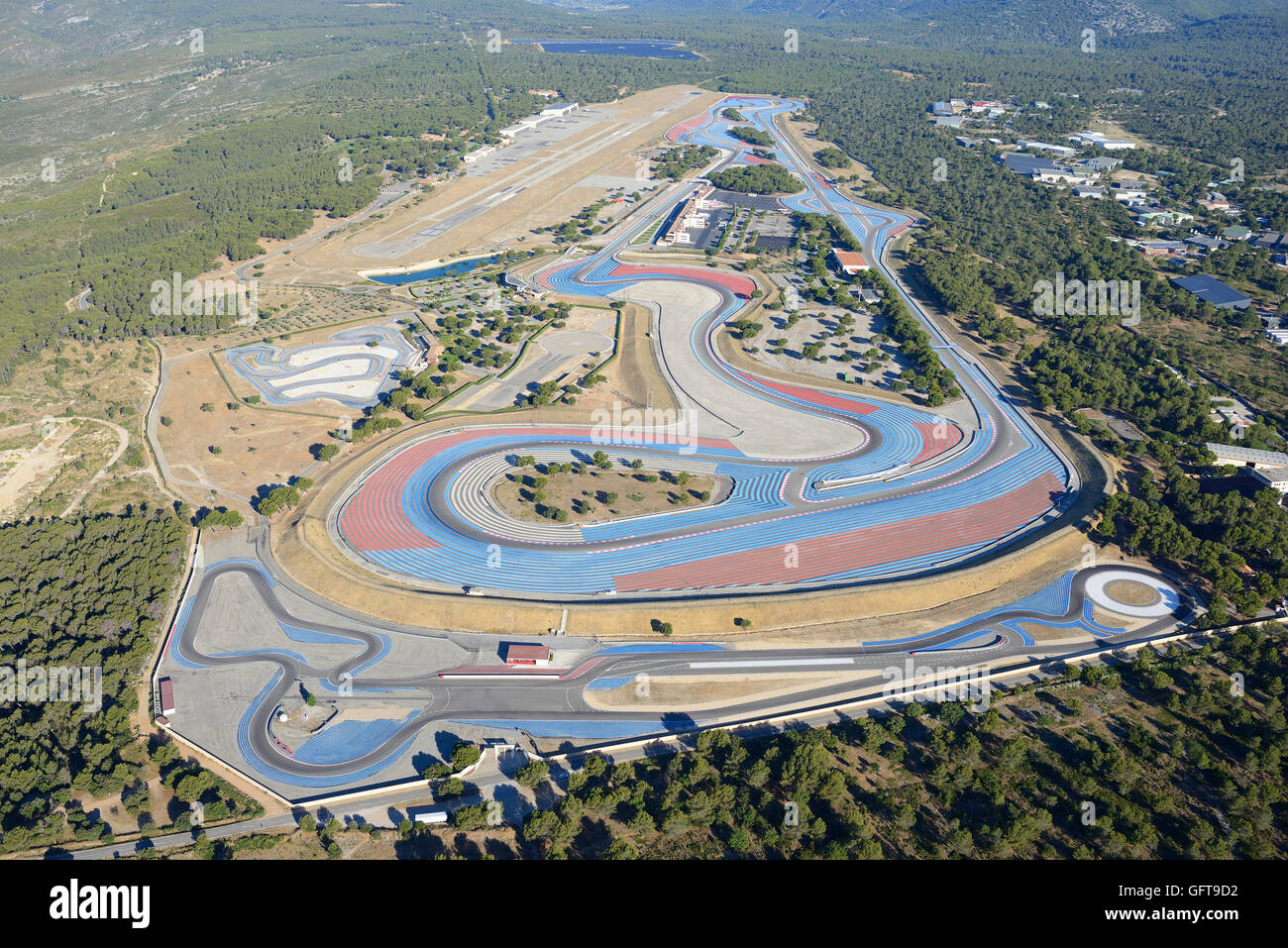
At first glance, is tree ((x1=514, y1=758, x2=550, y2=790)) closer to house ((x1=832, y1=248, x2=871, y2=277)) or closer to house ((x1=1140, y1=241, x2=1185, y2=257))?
house ((x1=832, y1=248, x2=871, y2=277))

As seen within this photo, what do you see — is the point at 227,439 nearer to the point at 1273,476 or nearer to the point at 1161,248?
the point at 1273,476

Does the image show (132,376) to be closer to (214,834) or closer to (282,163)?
(214,834)

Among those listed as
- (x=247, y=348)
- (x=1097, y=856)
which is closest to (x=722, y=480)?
(x=1097, y=856)

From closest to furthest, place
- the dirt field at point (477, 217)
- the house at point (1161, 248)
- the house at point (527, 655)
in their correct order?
the house at point (527, 655)
the dirt field at point (477, 217)
the house at point (1161, 248)

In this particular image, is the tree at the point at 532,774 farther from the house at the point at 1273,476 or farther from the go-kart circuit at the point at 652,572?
the house at the point at 1273,476

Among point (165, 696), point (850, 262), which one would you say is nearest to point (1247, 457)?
point (850, 262)

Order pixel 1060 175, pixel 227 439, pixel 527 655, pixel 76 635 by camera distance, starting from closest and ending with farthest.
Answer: pixel 527 655, pixel 76 635, pixel 227 439, pixel 1060 175

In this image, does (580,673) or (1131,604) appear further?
(1131,604)

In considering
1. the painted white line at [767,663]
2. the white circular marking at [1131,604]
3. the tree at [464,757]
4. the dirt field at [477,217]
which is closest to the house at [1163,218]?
the dirt field at [477,217]
